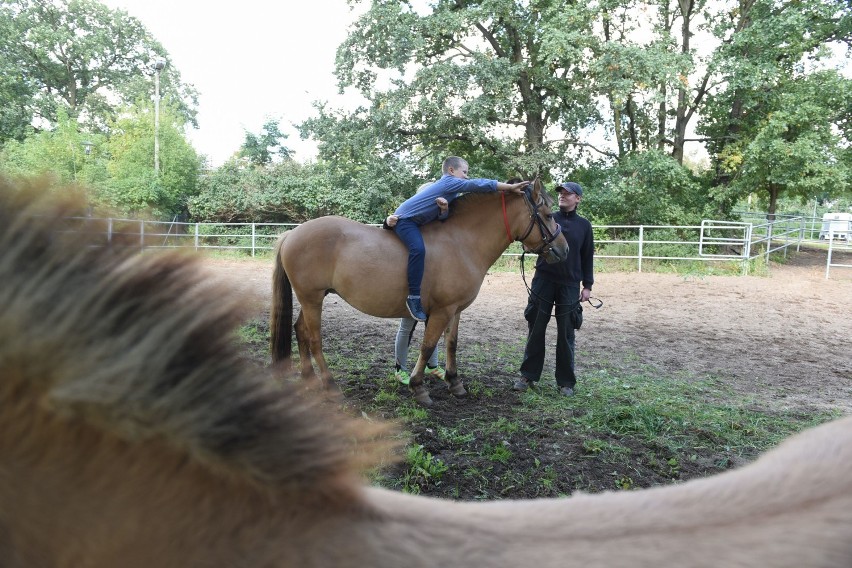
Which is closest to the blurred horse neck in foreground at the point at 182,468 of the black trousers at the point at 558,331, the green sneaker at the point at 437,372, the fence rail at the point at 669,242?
the black trousers at the point at 558,331

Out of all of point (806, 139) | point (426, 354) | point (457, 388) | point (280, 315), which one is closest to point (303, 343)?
point (280, 315)

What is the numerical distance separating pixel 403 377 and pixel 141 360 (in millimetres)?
4803

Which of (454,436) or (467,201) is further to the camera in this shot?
(467,201)

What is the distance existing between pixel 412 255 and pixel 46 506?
4219 mm

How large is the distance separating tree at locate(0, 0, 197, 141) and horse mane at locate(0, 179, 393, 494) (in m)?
37.1

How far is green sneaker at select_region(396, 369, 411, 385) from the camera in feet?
17.7

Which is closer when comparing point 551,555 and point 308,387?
point 551,555

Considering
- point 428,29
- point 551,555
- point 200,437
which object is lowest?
point 551,555

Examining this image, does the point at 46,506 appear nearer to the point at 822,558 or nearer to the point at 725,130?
the point at 822,558

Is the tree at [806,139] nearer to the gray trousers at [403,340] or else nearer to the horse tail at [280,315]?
the gray trousers at [403,340]

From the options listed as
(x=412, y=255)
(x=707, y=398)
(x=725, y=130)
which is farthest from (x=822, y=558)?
(x=725, y=130)

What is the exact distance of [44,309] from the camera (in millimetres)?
685

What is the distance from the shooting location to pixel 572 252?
5.36 meters

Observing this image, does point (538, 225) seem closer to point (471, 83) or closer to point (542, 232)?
point (542, 232)
